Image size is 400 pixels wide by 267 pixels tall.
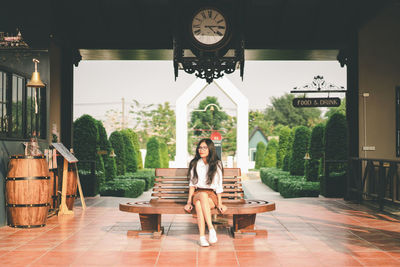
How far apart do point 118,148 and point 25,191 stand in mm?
10057

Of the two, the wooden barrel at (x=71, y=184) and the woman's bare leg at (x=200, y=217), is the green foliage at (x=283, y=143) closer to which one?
the wooden barrel at (x=71, y=184)

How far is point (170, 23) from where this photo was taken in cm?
1087

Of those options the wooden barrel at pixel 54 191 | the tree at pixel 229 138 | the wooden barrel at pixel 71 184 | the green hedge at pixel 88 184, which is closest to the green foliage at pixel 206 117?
the tree at pixel 229 138

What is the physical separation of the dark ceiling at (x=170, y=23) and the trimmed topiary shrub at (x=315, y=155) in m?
5.15

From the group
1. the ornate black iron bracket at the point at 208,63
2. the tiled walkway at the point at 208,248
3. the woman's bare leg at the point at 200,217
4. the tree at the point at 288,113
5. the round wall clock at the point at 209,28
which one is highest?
the tree at the point at 288,113

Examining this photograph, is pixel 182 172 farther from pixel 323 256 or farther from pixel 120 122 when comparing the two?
pixel 120 122

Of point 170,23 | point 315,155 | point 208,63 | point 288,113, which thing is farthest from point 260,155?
point 288,113

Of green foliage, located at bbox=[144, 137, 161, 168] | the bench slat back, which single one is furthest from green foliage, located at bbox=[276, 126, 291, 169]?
the bench slat back

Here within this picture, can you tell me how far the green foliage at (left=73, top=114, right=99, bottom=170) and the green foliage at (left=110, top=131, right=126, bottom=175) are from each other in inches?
128

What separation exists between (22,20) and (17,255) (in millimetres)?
4503

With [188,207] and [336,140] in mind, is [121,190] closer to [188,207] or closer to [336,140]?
[336,140]

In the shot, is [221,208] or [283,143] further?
[283,143]

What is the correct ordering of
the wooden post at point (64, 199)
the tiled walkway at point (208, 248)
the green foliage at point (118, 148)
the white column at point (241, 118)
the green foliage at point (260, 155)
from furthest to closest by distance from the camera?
1. the green foliage at point (260, 155)
2. the white column at point (241, 118)
3. the green foliage at point (118, 148)
4. the wooden post at point (64, 199)
5. the tiled walkway at point (208, 248)

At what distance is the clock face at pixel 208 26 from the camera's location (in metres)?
7.94
